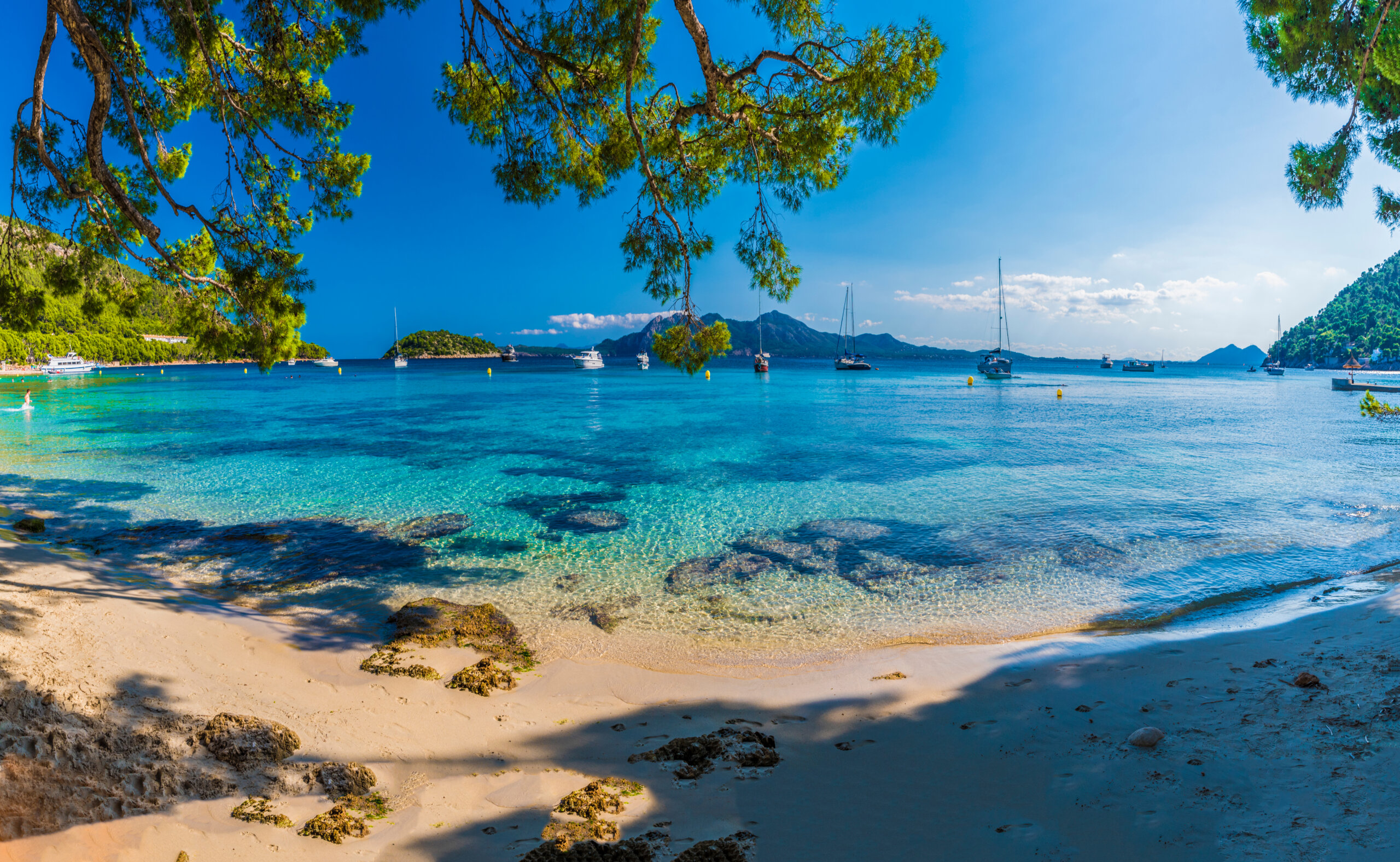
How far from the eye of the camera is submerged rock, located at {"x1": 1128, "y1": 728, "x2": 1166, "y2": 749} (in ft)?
12.8

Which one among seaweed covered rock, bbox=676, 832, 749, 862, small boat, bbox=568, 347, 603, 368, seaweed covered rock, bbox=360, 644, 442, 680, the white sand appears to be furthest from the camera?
small boat, bbox=568, 347, 603, 368

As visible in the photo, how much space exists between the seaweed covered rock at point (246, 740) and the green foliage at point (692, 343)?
5.59 meters

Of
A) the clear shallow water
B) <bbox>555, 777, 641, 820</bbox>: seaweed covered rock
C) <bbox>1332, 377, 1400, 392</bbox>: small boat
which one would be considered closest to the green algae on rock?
<bbox>555, 777, 641, 820</bbox>: seaweed covered rock

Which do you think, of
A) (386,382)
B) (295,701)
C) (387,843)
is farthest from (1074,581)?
(386,382)

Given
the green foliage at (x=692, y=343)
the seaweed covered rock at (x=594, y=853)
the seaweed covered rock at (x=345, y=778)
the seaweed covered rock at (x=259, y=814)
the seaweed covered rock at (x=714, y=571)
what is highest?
the green foliage at (x=692, y=343)

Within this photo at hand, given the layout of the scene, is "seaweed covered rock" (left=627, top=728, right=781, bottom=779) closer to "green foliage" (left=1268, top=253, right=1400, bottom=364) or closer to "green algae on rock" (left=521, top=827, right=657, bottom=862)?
"green algae on rock" (left=521, top=827, right=657, bottom=862)

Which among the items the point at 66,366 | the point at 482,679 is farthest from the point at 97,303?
the point at 66,366

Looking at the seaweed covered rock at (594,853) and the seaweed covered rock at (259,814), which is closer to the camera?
the seaweed covered rock at (594,853)

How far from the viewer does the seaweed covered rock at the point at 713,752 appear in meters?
3.97

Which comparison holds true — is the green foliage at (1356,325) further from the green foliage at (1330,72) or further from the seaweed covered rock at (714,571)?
the seaweed covered rock at (714,571)

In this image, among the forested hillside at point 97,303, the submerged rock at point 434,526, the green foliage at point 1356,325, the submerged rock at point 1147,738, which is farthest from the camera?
the green foliage at point 1356,325

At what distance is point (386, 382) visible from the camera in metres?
77.9


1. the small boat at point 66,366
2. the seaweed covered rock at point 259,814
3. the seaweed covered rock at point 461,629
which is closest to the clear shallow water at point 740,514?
the seaweed covered rock at point 461,629

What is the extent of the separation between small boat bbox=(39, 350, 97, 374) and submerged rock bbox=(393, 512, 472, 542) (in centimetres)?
12895
